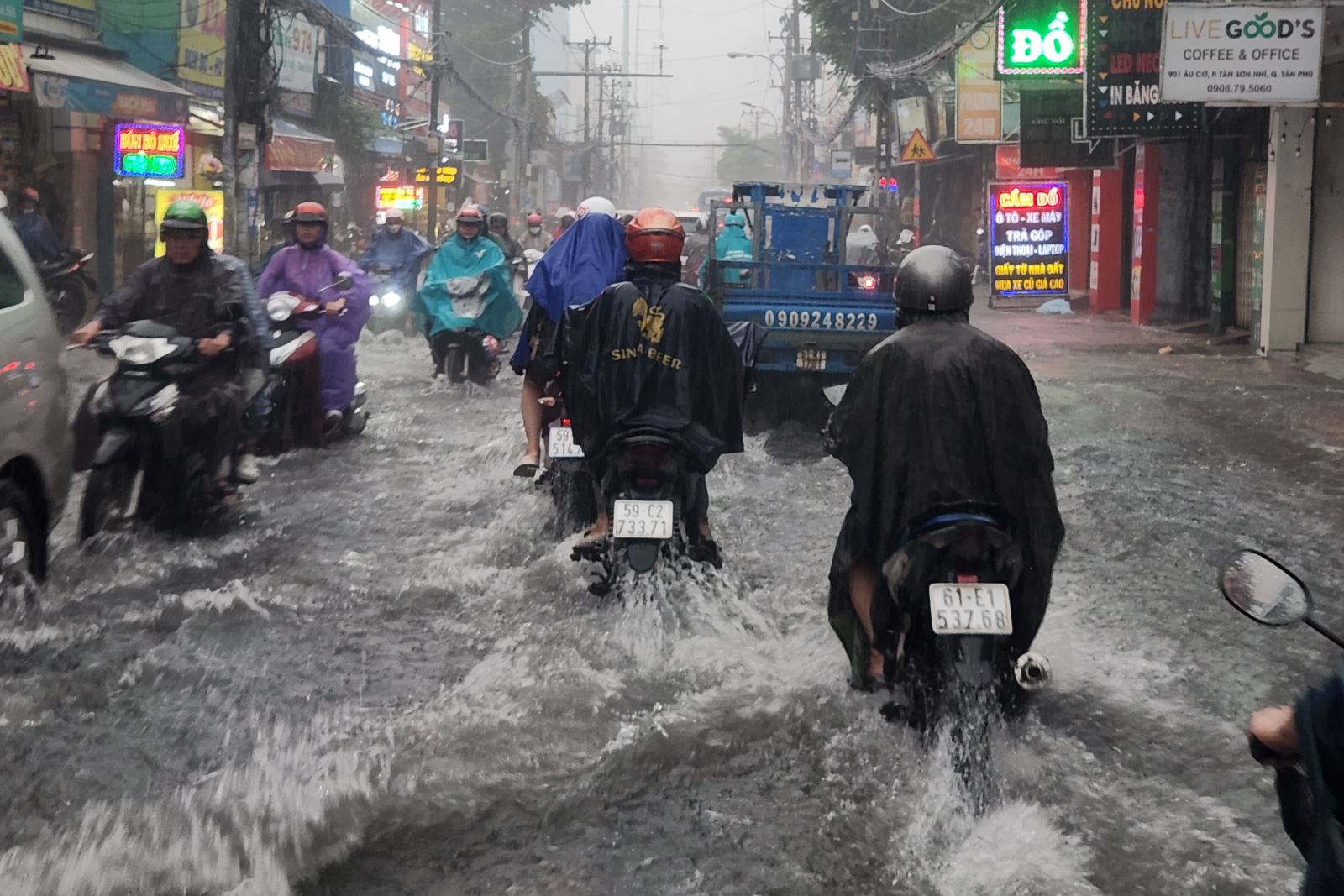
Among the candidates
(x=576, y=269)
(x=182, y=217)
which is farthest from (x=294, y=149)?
(x=576, y=269)

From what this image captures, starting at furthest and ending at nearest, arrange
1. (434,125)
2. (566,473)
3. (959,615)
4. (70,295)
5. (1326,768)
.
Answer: (434,125), (70,295), (566,473), (959,615), (1326,768)

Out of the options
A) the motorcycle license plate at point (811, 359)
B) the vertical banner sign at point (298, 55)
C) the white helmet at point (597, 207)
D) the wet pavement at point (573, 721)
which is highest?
the vertical banner sign at point (298, 55)

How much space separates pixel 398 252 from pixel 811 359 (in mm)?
6545

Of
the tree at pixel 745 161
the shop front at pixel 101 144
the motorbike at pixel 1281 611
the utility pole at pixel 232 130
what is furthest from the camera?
the tree at pixel 745 161

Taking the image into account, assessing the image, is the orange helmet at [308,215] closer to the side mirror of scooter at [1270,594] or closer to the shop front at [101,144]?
the shop front at [101,144]

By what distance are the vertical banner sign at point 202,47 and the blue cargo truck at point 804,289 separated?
46.9ft

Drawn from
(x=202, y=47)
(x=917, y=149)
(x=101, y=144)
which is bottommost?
(x=101, y=144)

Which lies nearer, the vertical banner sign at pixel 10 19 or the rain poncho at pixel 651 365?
the rain poncho at pixel 651 365

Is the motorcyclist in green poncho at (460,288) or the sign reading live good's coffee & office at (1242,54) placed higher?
the sign reading live good's coffee & office at (1242,54)

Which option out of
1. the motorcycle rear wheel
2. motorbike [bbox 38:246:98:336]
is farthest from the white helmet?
motorbike [bbox 38:246:98:336]

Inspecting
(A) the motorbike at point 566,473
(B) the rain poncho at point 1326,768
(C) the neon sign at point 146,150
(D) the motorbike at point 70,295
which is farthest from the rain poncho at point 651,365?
(C) the neon sign at point 146,150

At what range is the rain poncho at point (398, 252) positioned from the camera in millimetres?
16297

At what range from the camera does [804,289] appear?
12867 mm

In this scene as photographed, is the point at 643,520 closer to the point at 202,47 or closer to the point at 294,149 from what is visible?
the point at 202,47
